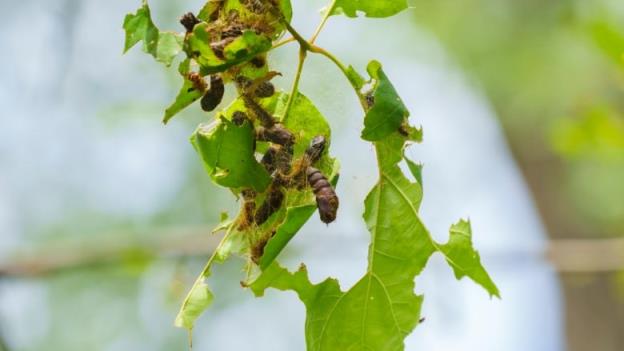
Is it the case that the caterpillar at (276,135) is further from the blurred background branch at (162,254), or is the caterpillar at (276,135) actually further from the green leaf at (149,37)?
the blurred background branch at (162,254)

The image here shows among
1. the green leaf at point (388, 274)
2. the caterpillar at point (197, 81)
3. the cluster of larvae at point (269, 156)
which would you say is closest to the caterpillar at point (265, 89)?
the cluster of larvae at point (269, 156)

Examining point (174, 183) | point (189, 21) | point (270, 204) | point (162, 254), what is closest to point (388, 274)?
point (270, 204)

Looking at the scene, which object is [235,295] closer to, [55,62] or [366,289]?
[55,62]

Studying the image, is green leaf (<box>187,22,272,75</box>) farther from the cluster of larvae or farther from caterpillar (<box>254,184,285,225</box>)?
caterpillar (<box>254,184,285,225</box>)

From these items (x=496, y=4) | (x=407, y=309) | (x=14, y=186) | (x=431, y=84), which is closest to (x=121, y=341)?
(x=14, y=186)

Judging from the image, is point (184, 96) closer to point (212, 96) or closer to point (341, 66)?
point (212, 96)
